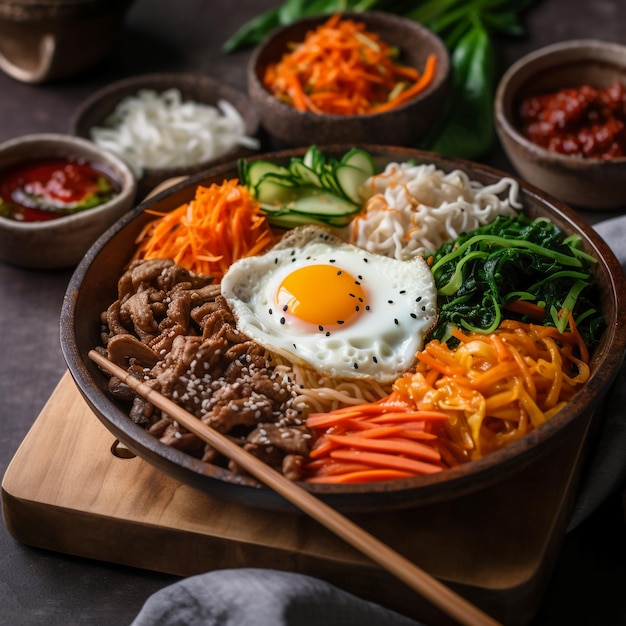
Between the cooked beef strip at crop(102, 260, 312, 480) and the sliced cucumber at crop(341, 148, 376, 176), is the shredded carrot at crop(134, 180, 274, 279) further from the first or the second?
the sliced cucumber at crop(341, 148, 376, 176)

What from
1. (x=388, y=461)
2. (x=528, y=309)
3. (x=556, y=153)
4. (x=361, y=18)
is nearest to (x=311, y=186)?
(x=528, y=309)

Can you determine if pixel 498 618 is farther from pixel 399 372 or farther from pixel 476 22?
pixel 476 22

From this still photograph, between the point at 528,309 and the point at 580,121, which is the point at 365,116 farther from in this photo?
the point at 528,309

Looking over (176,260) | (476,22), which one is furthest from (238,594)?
(476,22)

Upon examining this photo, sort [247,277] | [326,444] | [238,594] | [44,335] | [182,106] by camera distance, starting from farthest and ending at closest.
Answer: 1. [182,106]
2. [44,335]
3. [247,277]
4. [326,444]
5. [238,594]

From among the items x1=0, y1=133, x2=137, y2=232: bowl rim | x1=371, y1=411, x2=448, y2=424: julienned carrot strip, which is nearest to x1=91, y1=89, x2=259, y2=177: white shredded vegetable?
x1=0, y1=133, x2=137, y2=232: bowl rim

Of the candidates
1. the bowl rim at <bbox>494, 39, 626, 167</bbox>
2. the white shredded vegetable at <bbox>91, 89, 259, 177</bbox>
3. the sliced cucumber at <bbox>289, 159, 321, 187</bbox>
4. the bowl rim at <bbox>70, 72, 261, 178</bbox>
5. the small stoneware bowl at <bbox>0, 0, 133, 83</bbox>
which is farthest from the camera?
the small stoneware bowl at <bbox>0, 0, 133, 83</bbox>
